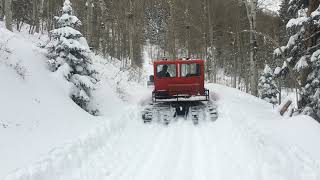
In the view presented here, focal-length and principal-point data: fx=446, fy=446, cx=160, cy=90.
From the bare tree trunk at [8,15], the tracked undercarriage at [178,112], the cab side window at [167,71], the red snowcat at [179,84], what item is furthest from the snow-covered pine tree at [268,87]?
the bare tree trunk at [8,15]

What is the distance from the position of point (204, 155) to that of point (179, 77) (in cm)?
1095

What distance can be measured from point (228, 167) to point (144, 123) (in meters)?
7.56

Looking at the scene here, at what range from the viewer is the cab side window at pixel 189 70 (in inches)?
831

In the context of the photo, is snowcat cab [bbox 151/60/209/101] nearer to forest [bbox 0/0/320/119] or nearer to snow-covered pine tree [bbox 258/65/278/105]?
forest [bbox 0/0/320/119]

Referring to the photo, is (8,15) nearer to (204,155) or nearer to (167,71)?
(167,71)

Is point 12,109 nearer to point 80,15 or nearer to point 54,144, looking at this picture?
point 54,144

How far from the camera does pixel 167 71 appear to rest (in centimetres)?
2123

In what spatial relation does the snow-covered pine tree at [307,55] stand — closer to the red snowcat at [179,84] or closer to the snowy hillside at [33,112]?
the red snowcat at [179,84]

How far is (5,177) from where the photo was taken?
23.8 feet

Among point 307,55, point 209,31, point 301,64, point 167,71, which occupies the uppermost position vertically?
point 209,31

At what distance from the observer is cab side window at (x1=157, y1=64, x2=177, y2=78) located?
69.4 feet

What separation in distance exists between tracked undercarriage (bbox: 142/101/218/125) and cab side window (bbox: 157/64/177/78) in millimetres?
1597

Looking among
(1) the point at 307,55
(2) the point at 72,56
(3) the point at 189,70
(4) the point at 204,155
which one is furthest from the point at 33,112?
(3) the point at 189,70

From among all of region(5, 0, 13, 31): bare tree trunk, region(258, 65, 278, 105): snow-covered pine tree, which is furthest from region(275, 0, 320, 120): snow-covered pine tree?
region(258, 65, 278, 105): snow-covered pine tree
